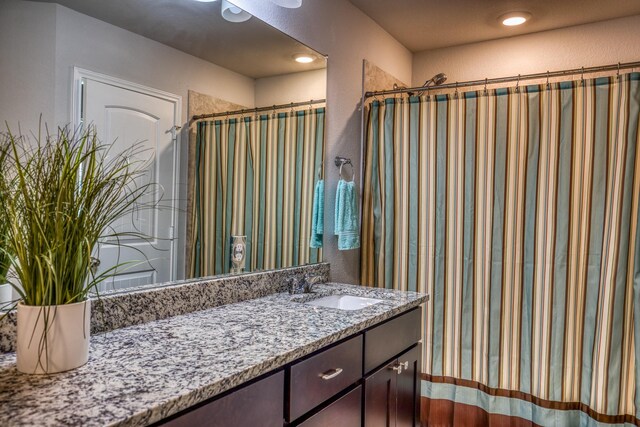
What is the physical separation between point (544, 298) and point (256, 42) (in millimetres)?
1914

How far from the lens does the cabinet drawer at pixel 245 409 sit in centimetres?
94

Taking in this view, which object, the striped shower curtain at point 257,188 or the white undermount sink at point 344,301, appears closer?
the striped shower curtain at point 257,188

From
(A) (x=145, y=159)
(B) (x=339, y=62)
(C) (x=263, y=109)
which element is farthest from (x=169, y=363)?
(B) (x=339, y=62)

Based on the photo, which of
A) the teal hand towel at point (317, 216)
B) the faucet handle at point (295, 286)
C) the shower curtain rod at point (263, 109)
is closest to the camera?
the shower curtain rod at point (263, 109)

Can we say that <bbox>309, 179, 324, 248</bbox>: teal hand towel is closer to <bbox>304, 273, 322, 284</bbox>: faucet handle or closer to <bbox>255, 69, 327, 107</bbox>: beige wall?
<bbox>304, 273, 322, 284</bbox>: faucet handle

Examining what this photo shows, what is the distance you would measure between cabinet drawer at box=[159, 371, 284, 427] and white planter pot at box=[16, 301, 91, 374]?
316mm

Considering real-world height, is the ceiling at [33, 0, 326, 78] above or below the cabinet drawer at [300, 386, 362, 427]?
above

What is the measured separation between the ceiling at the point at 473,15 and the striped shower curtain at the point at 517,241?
0.55 metres

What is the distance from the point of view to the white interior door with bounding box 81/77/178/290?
1370 mm

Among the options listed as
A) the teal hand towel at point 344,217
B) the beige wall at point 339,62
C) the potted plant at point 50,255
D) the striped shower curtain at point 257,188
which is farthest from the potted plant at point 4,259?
the teal hand towel at point 344,217

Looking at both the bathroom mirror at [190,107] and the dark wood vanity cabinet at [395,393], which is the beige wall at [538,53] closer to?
the bathroom mirror at [190,107]

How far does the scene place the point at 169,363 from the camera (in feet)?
3.50

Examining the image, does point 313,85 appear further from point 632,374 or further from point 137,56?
point 632,374

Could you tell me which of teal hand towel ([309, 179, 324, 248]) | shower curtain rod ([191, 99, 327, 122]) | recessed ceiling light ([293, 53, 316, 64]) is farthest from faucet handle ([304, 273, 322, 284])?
recessed ceiling light ([293, 53, 316, 64])
